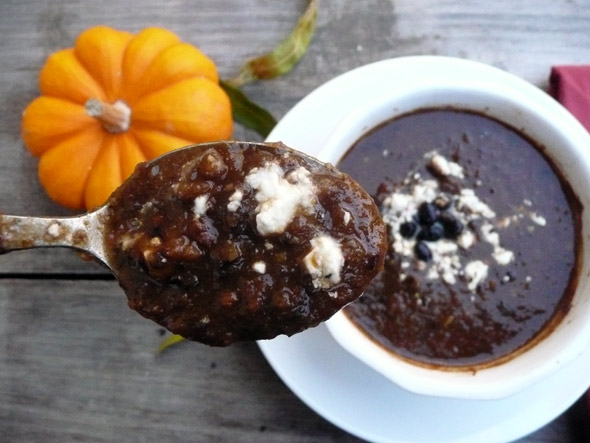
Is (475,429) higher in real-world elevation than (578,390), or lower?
lower

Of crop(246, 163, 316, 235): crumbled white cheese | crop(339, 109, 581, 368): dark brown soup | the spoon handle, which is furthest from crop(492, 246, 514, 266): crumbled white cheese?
the spoon handle

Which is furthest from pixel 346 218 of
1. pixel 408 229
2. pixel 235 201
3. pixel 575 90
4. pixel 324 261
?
pixel 575 90

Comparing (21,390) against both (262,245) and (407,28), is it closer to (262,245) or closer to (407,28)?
(262,245)

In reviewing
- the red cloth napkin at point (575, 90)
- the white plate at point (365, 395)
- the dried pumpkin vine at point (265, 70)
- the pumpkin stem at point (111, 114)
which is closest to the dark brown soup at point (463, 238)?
the white plate at point (365, 395)

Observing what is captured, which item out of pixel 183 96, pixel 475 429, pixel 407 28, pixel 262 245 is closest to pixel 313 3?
pixel 407 28

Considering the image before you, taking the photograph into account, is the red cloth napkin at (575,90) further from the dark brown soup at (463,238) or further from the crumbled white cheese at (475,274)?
the crumbled white cheese at (475,274)

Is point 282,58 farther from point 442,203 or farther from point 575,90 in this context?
point 575,90

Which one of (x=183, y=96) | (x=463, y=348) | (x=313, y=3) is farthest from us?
(x=313, y=3)
